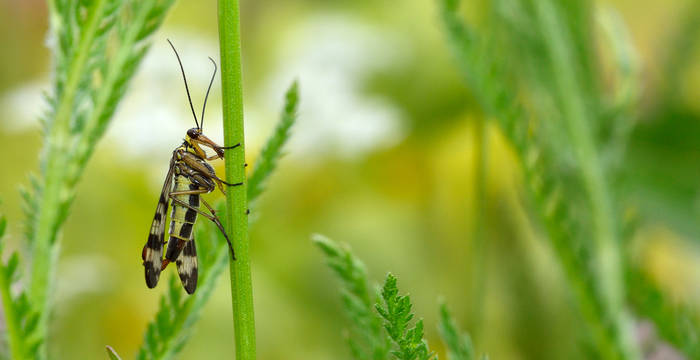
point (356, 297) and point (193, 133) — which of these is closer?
point (356, 297)

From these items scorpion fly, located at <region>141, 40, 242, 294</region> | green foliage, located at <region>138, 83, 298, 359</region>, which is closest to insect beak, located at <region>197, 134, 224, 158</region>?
scorpion fly, located at <region>141, 40, 242, 294</region>

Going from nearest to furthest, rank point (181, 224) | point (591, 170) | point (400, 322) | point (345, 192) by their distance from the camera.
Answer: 1. point (400, 322)
2. point (181, 224)
3. point (591, 170)
4. point (345, 192)

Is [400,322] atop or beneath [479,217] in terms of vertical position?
beneath

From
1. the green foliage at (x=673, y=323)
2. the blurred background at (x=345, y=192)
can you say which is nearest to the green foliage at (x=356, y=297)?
the green foliage at (x=673, y=323)

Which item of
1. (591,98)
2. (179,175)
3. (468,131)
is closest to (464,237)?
(468,131)

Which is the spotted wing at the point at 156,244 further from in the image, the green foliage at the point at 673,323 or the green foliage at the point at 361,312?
the green foliage at the point at 673,323

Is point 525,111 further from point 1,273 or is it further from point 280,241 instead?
point 280,241

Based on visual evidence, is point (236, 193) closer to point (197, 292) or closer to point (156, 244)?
point (197, 292)

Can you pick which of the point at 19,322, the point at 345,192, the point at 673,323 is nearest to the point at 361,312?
the point at 19,322

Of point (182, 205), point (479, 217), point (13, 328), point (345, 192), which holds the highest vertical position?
point (345, 192)
